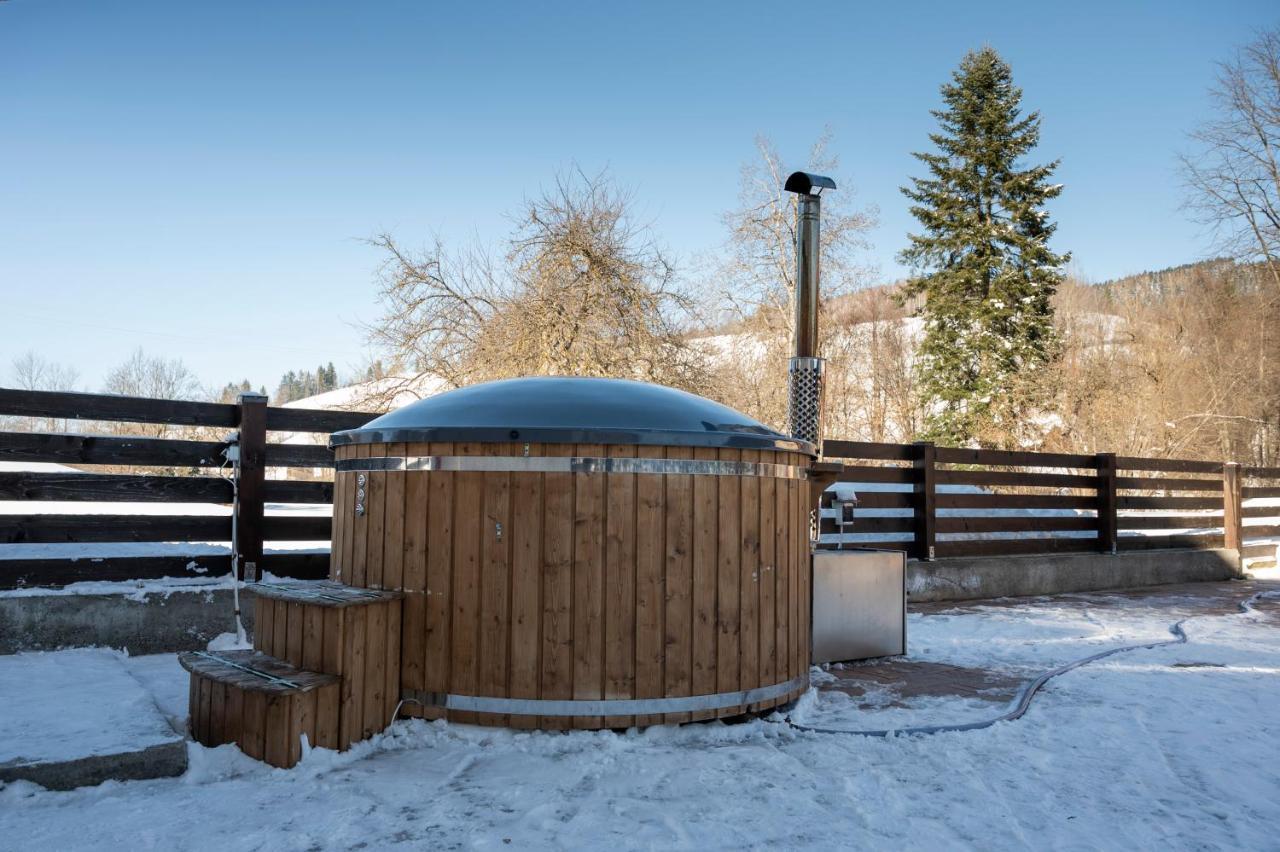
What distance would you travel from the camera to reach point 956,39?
2303 cm

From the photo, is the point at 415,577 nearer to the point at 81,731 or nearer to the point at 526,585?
the point at 526,585

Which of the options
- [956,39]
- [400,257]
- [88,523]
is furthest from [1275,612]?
[956,39]

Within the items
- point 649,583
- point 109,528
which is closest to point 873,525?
point 649,583

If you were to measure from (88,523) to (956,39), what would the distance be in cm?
2461

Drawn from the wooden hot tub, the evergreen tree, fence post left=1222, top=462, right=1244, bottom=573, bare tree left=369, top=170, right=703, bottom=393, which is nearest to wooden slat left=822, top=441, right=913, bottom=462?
the wooden hot tub

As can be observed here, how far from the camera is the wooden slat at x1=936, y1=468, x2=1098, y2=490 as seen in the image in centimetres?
890

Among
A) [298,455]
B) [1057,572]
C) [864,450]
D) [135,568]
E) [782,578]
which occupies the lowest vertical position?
[1057,572]

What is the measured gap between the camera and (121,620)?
4.95 m

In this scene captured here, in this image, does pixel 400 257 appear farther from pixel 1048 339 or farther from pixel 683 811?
pixel 1048 339

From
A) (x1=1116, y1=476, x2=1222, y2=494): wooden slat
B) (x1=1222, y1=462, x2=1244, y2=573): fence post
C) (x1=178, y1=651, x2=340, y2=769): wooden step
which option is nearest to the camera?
(x1=178, y1=651, x2=340, y2=769): wooden step

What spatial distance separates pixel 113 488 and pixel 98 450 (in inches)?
10.6

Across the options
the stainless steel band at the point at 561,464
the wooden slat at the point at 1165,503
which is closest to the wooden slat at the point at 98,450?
the stainless steel band at the point at 561,464

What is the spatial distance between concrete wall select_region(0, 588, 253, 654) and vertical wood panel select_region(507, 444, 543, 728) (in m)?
2.51

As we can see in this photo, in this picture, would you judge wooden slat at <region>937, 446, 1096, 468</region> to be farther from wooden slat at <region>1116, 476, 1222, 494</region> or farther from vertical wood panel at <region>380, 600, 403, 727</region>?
vertical wood panel at <region>380, 600, 403, 727</region>
